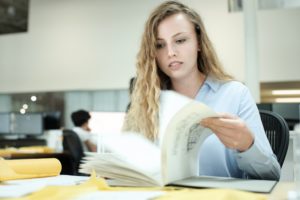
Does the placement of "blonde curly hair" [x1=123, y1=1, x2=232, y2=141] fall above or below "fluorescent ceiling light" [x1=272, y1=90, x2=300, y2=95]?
above

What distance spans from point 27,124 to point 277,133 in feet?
15.3

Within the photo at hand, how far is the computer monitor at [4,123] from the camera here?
5.43 m

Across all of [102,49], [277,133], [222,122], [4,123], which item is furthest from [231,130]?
[4,123]

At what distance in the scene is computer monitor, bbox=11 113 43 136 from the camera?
5.27m

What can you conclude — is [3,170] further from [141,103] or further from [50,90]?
[50,90]

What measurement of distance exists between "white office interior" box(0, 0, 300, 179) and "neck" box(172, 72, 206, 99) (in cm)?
303

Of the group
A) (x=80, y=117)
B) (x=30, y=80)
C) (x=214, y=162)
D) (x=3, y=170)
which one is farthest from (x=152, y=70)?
(x=30, y=80)

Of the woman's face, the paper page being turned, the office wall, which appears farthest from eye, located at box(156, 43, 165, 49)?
the office wall

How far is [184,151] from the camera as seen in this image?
32.1 inches

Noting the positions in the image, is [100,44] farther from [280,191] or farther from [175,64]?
[280,191]

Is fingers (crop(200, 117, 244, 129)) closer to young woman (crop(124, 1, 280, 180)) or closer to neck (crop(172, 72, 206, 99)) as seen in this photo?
young woman (crop(124, 1, 280, 180))

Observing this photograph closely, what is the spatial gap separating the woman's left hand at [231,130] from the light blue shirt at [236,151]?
0.12ft

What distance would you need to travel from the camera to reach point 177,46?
1.22m

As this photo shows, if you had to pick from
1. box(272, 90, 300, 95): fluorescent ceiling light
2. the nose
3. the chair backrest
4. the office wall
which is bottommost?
the chair backrest
